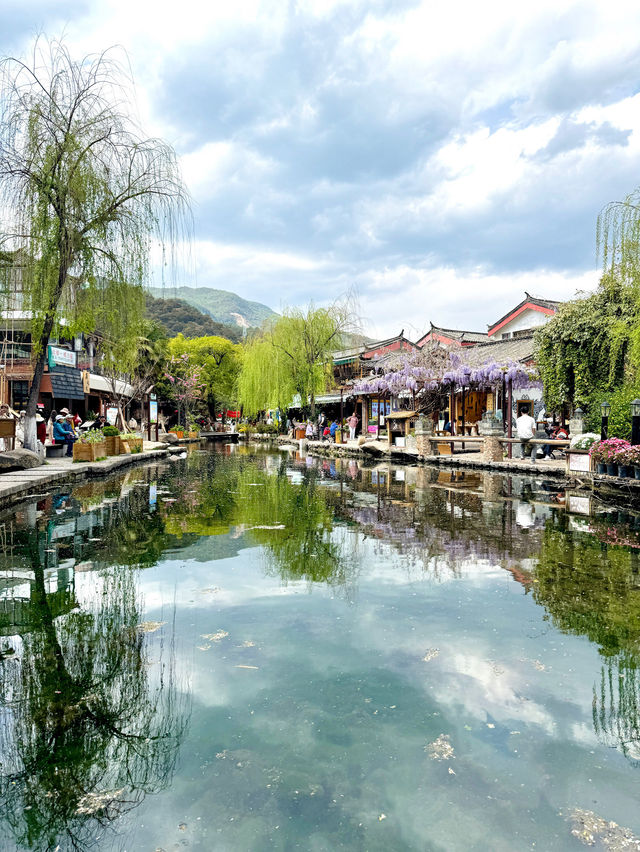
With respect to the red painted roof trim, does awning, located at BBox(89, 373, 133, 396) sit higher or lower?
lower

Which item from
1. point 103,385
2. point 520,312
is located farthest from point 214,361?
point 520,312

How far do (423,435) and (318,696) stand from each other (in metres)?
17.8

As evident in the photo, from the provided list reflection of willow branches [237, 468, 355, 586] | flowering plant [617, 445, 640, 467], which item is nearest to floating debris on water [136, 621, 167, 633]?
reflection of willow branches [237, 468, 355, 586]

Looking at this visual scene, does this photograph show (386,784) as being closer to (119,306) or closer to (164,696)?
(164,696)

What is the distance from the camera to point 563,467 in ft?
48.3

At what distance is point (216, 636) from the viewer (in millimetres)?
3801

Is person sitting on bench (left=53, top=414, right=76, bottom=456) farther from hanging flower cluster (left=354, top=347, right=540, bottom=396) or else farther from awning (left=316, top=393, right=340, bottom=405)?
awning (left=316, top=393, right=340, bottom=405)

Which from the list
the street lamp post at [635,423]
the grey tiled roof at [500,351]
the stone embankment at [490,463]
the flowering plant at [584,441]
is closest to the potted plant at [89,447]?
the stone embankment at [490,463]

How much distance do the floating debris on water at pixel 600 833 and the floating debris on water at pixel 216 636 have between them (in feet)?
7.44

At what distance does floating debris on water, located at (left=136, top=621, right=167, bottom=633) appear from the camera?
387cm

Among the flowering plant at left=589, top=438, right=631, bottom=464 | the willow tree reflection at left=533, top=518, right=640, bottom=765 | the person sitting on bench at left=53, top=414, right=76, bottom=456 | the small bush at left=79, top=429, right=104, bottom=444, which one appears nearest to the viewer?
the willow tree reflection at left=533, top=518, right=640, bottom=765

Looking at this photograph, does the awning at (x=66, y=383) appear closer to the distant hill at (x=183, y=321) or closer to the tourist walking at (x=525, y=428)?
the tourist walking at (x=525, y=428)

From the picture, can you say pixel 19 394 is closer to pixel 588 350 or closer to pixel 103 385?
pixel 103 385

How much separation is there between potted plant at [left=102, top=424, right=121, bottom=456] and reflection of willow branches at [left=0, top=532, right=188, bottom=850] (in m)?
14.7
